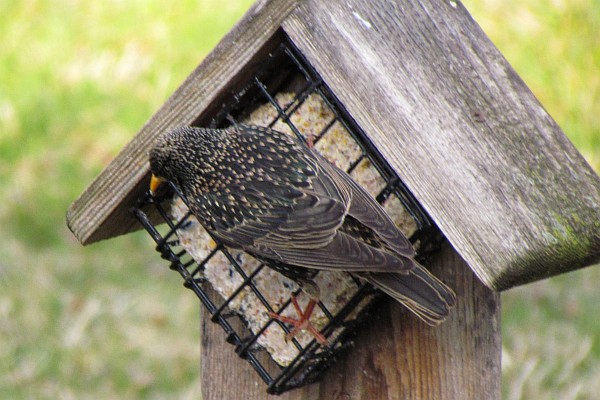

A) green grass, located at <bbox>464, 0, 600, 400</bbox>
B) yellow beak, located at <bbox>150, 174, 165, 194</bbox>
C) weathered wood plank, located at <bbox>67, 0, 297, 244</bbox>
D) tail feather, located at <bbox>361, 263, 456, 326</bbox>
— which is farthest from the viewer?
green grass, located at <bbox>464, 0, 600, 400</bbox>

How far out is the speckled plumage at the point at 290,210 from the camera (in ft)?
9.00

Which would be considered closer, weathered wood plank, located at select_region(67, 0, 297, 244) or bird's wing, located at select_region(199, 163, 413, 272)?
bird's wing, located at select_region(199, 163, 413, 272)

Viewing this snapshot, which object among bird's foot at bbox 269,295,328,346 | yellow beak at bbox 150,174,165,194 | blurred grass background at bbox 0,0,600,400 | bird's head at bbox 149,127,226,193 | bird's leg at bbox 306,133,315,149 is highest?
bird's leg at bbox 306,133,315,149

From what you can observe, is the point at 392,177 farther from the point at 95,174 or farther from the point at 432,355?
the point at 95,174

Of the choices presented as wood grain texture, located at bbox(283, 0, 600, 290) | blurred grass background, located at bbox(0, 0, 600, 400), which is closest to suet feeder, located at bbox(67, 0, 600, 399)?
wood grain texture, located at bbox(283, 0, 600, 290)

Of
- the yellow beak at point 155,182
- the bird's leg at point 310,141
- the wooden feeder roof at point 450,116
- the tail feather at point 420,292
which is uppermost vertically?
the wooden feeder roof at point 450,116

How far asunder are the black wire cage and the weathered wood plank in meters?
0.09

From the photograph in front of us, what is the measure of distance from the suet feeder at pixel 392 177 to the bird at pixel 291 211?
3.6 inches

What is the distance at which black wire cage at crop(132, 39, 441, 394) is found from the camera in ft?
9.66

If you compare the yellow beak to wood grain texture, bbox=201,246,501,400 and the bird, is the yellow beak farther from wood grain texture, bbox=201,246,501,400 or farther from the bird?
wood grain texture, bbox=201,246,501,400

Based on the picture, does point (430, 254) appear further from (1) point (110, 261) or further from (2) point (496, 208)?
(1) point (110, 261)

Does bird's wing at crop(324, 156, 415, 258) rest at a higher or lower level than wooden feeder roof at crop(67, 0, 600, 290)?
lower

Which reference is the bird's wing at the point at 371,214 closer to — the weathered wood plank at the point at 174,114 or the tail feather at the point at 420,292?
the tail feather at the point at 420,292

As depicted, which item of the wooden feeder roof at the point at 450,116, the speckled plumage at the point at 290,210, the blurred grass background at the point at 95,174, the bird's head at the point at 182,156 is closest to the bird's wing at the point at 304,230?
the speckled plumage at the point at 290,210
